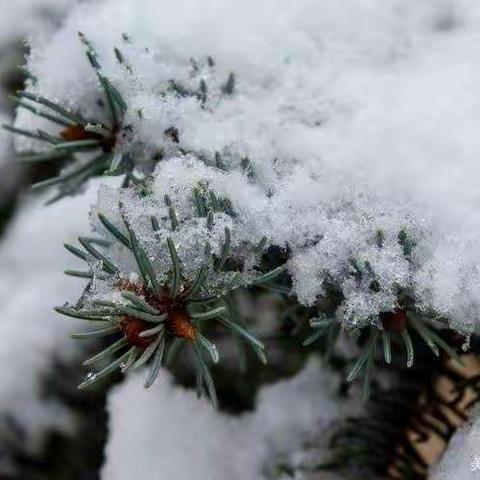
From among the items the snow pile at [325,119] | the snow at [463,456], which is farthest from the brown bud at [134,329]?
the snow at [463,456]

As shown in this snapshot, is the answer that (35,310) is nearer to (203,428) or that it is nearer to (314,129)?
(203,428)

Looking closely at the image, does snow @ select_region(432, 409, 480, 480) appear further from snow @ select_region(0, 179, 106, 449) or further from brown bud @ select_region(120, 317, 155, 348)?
snow @ select_region(0, 179, 106, 449)

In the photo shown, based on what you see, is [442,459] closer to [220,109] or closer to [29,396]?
[220,109]

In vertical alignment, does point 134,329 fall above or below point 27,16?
below

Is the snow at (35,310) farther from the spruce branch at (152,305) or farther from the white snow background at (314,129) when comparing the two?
the spruce branch at (152,305)

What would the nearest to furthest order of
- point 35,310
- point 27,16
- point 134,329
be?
point 134,329 < point 27,16 < point 35,310

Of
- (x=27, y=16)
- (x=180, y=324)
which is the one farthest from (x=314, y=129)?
(x=27, y=16)

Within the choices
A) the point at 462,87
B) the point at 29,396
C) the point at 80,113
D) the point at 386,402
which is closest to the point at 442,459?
the point at 386,402
